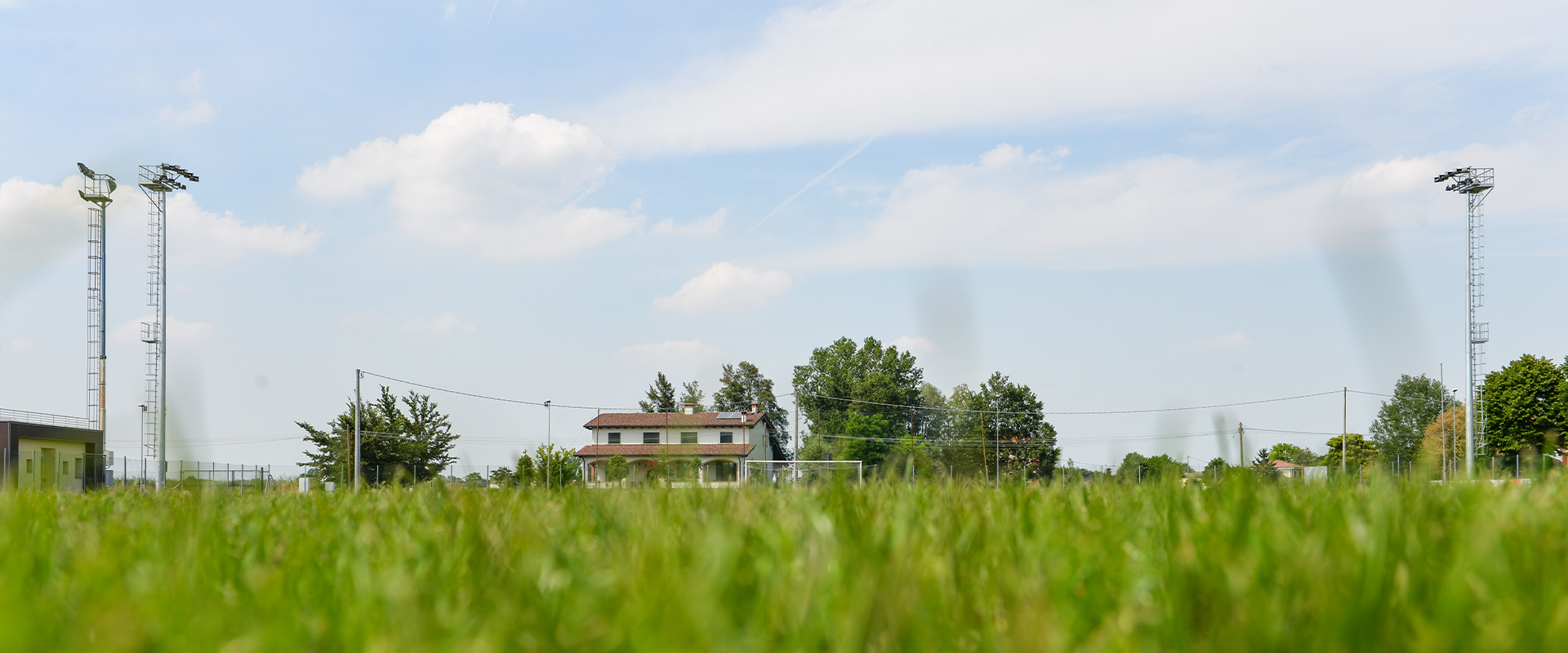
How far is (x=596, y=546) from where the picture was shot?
1.63 metres

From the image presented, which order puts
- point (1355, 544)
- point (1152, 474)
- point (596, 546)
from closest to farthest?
point (1355, 544), point (596, 546), point (1152, 474)

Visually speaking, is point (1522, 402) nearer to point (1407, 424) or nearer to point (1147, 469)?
point (1407, 424)

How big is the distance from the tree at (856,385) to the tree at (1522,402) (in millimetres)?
47328

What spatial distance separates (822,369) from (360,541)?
9559 centimetres

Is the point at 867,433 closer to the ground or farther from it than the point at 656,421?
closer to the ground

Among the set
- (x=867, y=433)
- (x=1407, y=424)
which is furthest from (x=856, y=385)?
(x=1407, y=424)

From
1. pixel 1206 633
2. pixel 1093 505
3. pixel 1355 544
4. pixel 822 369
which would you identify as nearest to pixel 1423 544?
pixel 1355 544

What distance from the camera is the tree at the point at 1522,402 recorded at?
56.4 meters

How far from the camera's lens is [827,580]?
3.83ft

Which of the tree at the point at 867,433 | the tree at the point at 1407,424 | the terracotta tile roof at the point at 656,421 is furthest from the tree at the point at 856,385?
the tree at the point at 1407,424

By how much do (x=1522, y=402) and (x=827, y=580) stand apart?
72619 mm

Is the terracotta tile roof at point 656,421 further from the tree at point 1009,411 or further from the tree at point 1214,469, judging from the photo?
the tree at point 1214,469

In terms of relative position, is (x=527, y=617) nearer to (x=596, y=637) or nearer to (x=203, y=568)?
(x=596, y=637)

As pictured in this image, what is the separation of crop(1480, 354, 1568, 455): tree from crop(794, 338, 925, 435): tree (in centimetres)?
4733
